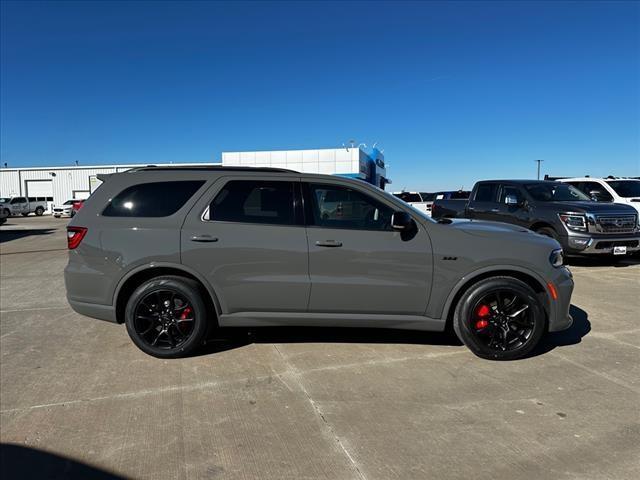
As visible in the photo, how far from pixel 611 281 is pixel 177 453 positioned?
7.82m

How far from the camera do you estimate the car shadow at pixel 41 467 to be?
2.72 metres

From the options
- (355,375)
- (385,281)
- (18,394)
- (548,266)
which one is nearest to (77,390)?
(18,394)

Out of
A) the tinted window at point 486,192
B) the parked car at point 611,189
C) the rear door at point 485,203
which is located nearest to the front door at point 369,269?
the rear door at point 485,203

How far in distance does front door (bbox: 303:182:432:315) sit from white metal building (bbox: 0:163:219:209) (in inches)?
2252

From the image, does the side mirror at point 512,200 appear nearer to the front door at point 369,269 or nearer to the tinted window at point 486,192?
Result: the tinted window at point 486,192

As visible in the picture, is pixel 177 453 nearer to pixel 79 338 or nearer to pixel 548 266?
pixel 79 338

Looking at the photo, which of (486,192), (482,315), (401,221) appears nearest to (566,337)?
(482,315)

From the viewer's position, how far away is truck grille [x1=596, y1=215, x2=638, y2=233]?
906 cm

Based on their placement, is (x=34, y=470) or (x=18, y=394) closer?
(x=34, y=470)

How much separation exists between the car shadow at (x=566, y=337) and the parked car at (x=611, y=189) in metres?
7.79

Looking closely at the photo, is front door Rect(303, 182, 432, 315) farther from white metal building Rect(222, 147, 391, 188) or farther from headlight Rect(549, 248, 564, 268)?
white metal building Rect(222, 147, 391, 188)

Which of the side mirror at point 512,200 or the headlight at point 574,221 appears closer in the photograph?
the headlight at point 574,221

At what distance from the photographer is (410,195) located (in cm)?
2770

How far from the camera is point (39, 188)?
60.1 metres
